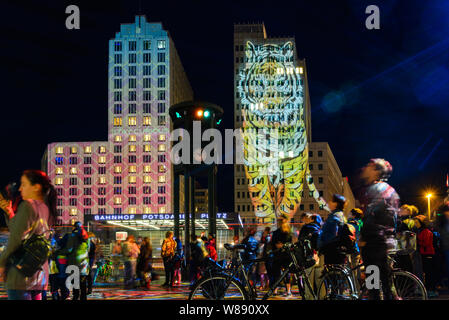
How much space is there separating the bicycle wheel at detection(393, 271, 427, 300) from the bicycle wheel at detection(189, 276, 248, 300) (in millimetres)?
2007

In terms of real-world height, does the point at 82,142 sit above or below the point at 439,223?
above

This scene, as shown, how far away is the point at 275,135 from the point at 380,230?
96.1m

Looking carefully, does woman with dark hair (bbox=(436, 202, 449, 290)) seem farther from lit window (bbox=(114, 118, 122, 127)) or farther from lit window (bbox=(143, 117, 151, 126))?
lit window (bbox=(114, 118, 122, 127))

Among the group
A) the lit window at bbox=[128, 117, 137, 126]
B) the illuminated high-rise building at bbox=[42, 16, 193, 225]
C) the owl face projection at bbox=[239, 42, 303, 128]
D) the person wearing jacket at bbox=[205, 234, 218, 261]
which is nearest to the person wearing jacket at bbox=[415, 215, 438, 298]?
the person wearing jacket at bbox=[205, 234, 218, 261]

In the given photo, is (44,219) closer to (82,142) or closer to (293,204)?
(293,204)

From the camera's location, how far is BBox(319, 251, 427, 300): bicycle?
7426 millimetres

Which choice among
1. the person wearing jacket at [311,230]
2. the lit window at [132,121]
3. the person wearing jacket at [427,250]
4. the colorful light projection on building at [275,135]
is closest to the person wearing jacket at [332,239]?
the person wearing jacket at [311,230]

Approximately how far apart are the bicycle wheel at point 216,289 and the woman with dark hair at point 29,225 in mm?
2886

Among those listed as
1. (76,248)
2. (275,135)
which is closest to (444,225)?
(76,248)

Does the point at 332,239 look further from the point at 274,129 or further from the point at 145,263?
the point at 274,129

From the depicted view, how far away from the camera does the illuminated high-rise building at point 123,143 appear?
120 meters

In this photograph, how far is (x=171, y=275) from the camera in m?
17.8
